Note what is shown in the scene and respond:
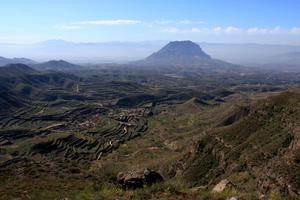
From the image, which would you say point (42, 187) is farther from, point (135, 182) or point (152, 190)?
point (152, 190)

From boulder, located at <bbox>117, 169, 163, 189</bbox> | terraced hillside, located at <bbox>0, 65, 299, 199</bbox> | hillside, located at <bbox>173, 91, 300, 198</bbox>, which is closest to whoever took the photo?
boulder, located at <bbox>117, 169, 163, 189</bbox>

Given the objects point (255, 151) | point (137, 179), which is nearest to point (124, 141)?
point (255, 151)

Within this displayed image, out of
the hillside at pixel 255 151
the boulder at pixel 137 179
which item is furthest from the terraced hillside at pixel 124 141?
the boulder at pixel 137 179

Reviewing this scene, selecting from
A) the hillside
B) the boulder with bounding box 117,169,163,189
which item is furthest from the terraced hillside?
the boulder with bounding box 117,169,163,189

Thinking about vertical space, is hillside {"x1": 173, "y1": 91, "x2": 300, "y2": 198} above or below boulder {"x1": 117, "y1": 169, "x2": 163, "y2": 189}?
below

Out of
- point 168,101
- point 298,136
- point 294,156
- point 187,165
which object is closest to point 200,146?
point 187,165

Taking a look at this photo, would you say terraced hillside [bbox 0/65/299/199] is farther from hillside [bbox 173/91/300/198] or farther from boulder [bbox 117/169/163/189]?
boulder [bbox 117/169/163/189]

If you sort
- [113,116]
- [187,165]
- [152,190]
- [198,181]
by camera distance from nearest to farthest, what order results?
[152,190] < [198,181] < [187,165] < [113,116]

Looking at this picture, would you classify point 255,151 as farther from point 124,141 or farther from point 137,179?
point 124,141
